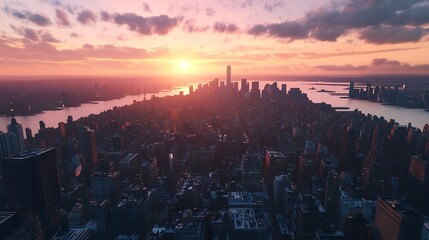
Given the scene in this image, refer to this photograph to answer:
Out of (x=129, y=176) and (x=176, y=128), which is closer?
(x=129, y=176)

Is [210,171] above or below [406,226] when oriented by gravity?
below

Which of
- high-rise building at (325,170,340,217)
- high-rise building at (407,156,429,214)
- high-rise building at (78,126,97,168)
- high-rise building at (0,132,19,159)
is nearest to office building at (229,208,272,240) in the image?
high-rise building at (325,170,340,217)

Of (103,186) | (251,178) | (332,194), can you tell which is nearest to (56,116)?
(103,186)

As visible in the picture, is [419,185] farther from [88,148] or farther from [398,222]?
[88,148]

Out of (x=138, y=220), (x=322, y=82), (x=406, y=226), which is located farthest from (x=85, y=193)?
(x=322, y=82)

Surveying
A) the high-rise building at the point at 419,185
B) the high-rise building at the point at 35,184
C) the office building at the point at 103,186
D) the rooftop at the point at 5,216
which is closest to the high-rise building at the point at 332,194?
the high-rise building at the point at 419,185

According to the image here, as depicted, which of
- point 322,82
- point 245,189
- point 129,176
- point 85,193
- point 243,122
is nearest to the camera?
point 85,193

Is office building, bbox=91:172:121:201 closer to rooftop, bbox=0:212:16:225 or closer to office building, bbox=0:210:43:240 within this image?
office building, bbox=0:210:43:240

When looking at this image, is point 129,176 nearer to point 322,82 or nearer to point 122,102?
point 122,102
